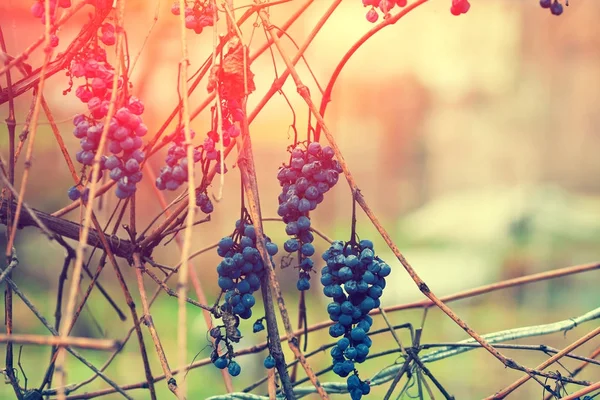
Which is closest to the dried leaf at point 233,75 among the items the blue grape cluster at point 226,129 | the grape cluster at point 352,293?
the blue grape cluster at point 226,129

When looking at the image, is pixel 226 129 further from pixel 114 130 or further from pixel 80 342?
pixel 80 342

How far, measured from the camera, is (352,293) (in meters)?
0.46

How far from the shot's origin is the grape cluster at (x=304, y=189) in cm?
47

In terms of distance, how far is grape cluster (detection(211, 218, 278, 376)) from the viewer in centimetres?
44

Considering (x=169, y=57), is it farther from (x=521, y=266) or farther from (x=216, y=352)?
(x=521, y=266)

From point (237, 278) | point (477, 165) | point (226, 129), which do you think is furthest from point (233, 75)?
point (477, 165)

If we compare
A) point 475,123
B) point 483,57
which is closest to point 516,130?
point 475,123

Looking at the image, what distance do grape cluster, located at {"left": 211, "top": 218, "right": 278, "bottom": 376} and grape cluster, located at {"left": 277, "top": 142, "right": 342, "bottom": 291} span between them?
30mm

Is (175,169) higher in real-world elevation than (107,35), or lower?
lower

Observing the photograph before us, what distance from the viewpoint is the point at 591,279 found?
2.96 metres

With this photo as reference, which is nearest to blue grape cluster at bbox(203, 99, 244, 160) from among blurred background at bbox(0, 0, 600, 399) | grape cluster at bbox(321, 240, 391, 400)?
grape cluster at bbox(321, 240, 391, 400)

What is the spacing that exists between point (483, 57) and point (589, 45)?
46 centimetres

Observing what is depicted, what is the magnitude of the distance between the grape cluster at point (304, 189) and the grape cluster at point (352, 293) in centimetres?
2

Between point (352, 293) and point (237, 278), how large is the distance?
83mm
